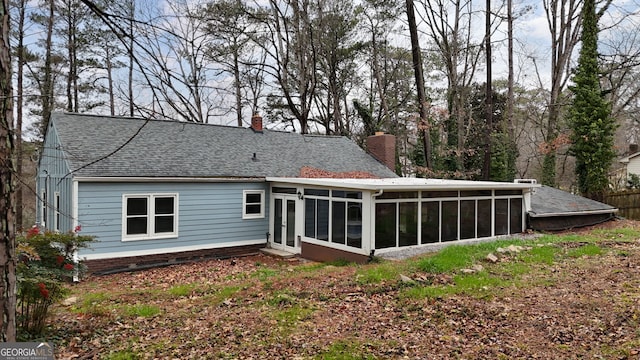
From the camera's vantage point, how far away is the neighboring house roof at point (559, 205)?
1616 cm

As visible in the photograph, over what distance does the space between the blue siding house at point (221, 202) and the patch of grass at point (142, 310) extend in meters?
3.93

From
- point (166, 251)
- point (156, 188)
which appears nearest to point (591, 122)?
point (156, 188)

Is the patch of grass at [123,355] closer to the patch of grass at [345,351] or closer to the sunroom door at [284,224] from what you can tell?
the patch of grass at [345,351]

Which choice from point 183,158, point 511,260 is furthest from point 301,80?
point 511,260

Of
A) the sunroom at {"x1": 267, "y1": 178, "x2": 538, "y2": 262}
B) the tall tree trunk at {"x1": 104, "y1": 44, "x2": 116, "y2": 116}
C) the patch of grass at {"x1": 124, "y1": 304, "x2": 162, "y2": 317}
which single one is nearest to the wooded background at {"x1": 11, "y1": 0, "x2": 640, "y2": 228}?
the tall tree trunk at {"x1": 104, "y1": 44, "x2": 116, "y2": 116}

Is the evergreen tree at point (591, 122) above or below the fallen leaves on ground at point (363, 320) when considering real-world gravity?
above

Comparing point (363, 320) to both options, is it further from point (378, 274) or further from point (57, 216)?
point (57, 216)

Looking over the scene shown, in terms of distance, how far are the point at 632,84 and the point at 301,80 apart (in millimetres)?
21878

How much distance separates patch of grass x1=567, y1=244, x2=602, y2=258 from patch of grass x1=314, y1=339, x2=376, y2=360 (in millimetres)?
7608

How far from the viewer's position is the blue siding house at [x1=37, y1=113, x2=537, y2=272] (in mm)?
11852

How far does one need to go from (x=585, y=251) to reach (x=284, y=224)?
906 centimetres

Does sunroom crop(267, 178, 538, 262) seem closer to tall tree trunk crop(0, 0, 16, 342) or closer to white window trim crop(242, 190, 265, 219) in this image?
white window trim crop(242, 190, 265, 219)

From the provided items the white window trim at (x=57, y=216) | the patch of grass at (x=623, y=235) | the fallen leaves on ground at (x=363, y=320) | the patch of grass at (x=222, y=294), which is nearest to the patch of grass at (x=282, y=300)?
the fallen leaves on ground at (x=363, y=320)

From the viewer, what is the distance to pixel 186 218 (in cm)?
1344
